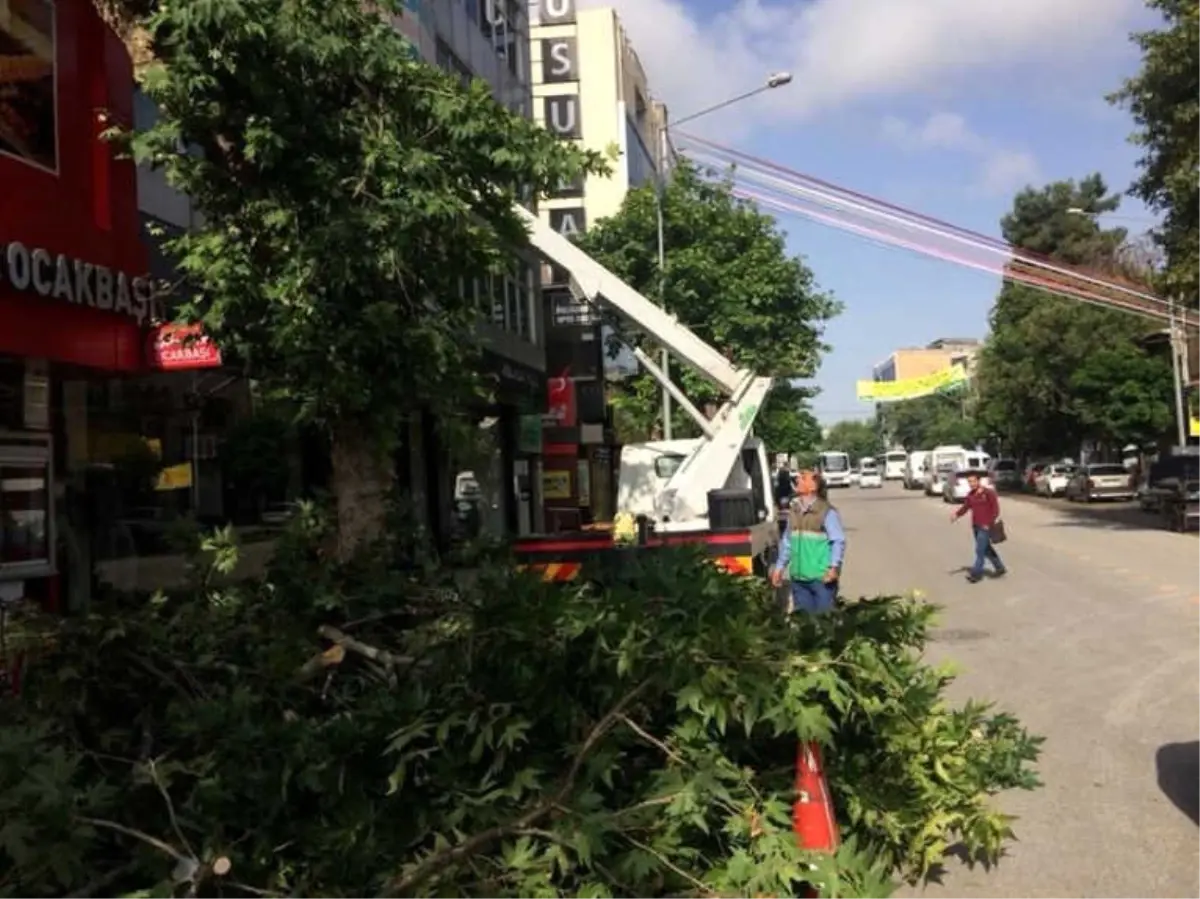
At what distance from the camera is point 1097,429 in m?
49.3

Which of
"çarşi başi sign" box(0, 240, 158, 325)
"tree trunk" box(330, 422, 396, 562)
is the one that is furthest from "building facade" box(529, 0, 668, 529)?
"çarşi başi sign" box(0, 240, 158, 325)

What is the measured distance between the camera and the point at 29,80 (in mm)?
9359

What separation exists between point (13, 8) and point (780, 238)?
22.7 m

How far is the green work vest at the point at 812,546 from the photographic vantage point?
9.91 meters

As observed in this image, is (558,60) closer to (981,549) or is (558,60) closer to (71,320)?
(981,549)

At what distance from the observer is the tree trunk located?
6.78 m

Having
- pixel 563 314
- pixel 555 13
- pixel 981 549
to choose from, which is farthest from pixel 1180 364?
pixel 555 13

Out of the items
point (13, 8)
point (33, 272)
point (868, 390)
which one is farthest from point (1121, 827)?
point (868, 390)

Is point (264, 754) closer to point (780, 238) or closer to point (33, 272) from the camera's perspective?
point (33, 272)

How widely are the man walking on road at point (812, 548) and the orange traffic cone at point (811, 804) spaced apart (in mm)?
5778

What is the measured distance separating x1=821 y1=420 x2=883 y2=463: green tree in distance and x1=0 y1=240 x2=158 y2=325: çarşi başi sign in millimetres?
147240

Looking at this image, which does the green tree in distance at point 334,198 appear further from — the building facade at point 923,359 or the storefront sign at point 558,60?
the building facade at point 923,359

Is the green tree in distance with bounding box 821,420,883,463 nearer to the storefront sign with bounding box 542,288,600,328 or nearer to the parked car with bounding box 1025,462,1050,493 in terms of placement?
the parked car with bounding box 1025,462,1050,493

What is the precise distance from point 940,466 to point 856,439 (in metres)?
111
